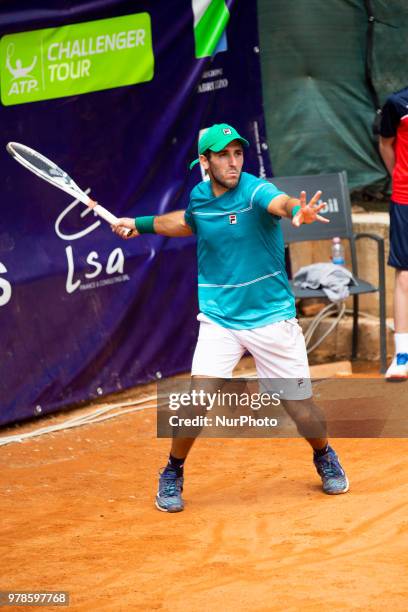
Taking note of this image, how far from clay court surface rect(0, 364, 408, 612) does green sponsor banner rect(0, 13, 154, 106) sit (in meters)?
2.26

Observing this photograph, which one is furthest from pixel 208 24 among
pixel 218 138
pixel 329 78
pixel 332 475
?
pixel 332 475

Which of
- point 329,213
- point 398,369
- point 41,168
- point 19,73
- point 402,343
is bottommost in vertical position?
point 398,369

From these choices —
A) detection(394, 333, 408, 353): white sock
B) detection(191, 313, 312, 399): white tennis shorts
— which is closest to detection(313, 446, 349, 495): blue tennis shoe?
detection(191, 313, 312, 399): white tennis shorts

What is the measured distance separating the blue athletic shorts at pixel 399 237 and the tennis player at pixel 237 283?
2321 mm

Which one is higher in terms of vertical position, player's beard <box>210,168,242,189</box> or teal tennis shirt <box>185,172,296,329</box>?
player's beard <box>210,168,242,189</box>

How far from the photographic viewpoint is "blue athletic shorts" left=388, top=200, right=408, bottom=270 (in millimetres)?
8523

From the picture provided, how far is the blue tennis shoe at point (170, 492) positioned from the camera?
6398 mm

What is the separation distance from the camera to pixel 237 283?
6.23m

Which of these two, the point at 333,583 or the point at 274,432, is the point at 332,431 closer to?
the point at 274,432

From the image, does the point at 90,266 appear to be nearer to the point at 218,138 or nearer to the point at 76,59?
the point at 76,59

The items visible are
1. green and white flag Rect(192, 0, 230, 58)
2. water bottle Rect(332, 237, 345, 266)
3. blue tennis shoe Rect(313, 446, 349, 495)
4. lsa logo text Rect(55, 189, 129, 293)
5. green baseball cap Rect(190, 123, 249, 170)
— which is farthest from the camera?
water bottle Rect(332, 237, 345, 266)

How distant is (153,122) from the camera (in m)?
8.74

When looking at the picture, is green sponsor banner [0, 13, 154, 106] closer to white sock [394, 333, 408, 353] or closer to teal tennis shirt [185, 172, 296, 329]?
teal tennis shirt [185, 172, 296, 329]

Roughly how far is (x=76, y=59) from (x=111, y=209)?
1.06 meters
